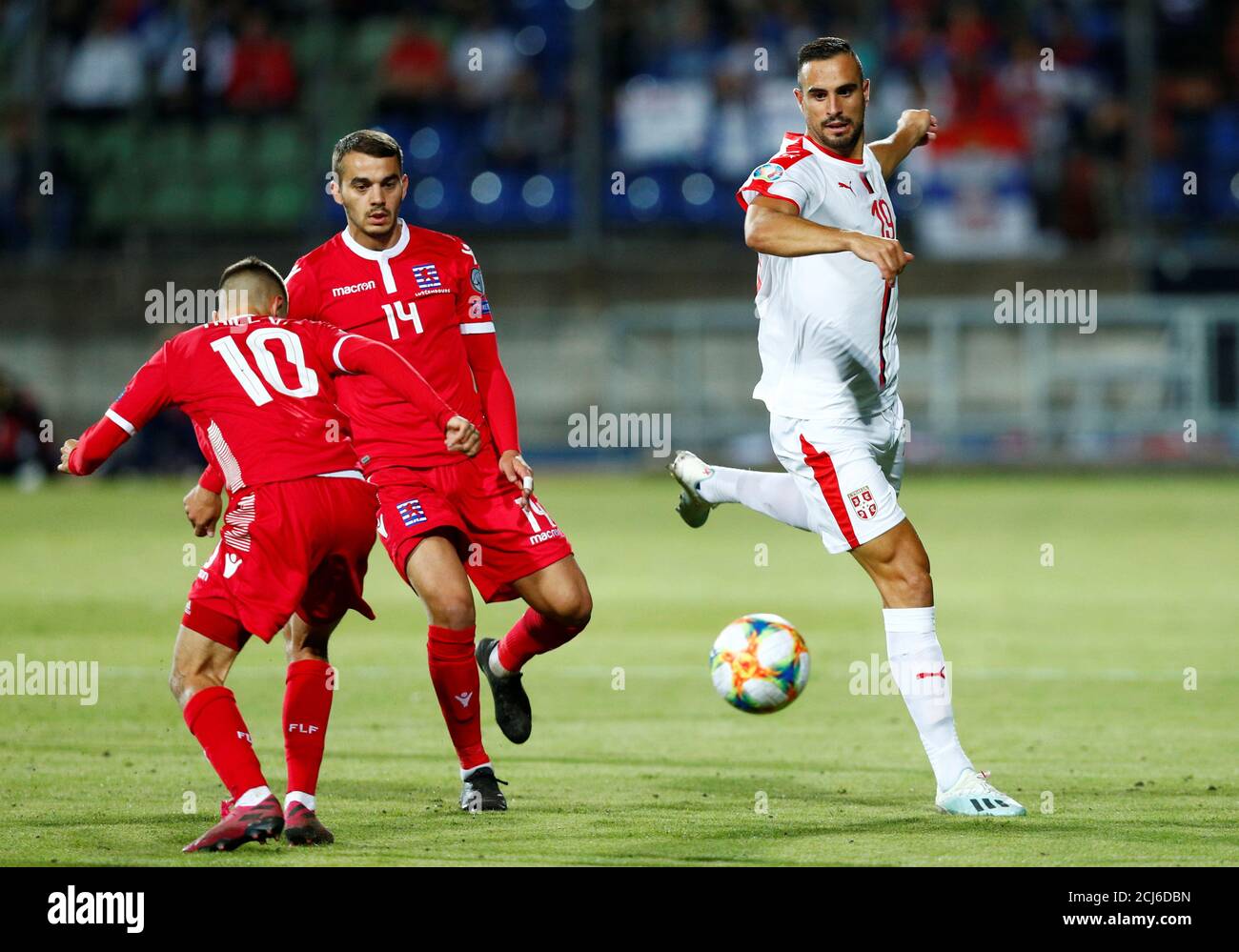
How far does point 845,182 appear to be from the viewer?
6.70 metres

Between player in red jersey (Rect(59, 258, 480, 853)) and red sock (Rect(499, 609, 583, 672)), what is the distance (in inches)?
37.2

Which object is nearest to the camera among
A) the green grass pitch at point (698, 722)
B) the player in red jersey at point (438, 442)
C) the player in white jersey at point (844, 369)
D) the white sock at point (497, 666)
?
the green grass pitch at point (698, 722)

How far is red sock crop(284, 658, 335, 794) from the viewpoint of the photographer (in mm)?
5953

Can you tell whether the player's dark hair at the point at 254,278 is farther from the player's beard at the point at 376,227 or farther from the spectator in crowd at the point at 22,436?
the spectator in crowd at the point at 22,436

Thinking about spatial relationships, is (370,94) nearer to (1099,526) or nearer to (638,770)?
(1099,526)

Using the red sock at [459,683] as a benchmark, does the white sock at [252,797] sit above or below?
below

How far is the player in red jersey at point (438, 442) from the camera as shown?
6574mm

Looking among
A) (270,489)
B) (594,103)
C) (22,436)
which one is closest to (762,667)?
(270,489)

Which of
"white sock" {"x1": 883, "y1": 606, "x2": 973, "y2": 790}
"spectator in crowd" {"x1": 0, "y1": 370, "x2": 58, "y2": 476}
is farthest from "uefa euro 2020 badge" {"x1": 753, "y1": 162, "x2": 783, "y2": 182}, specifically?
"spectator in crowd" {"x1": 0, "y1": 370, "x2": 58, "y2": 476}

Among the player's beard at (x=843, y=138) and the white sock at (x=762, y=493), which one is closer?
the player's beard at (x=843, y=138)

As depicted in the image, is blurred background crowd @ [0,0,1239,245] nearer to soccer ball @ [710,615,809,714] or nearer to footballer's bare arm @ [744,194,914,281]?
soccer ball @ [710,615,809,714]

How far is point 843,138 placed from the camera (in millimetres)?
6629
